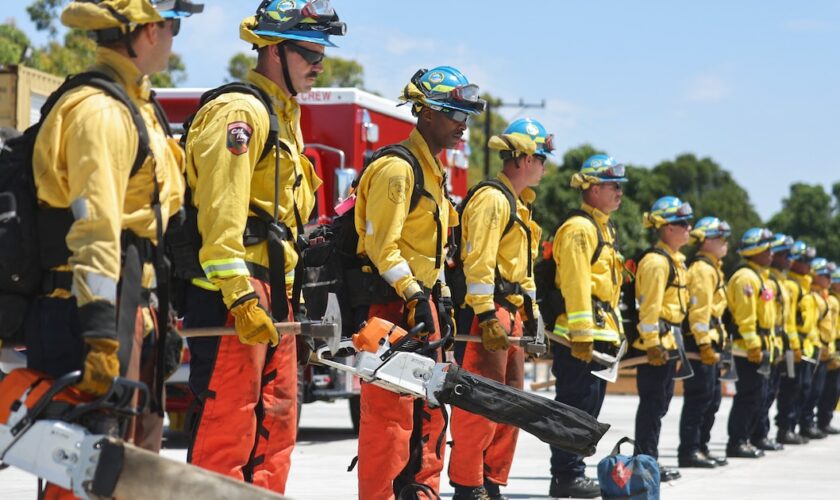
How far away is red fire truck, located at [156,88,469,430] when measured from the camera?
1354 centimetres

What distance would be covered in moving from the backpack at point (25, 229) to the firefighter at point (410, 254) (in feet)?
8.34

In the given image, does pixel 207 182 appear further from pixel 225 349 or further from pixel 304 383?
pixel 304 383

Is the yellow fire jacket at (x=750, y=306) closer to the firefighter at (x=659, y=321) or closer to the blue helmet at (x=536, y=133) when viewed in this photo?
the firefighter at (x=659, y=321)

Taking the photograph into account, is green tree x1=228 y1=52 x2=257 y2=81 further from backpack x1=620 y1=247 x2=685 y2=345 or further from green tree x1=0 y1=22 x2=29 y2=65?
Result: backpack x1=620 y1=247 x2=685 y2=345

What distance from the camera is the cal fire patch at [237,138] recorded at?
5.99 metres

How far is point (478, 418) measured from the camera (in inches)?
347

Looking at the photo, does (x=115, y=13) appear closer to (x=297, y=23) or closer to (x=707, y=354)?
(x=297, y=23)

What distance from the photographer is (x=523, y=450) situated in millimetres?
15211

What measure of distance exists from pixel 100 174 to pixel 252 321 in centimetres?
138

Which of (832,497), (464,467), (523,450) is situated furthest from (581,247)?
(523,450)

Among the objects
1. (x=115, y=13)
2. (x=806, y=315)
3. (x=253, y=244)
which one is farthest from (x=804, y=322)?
(x=115, y=13)

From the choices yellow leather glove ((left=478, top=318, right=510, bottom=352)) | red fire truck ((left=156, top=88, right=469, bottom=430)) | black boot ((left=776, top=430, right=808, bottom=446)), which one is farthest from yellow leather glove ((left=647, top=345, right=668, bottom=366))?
black boot ((left=776, top=430, right=808, bottom=446))

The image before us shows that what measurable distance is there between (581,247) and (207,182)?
4.71 meters

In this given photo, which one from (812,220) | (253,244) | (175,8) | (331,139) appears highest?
(175,8)
